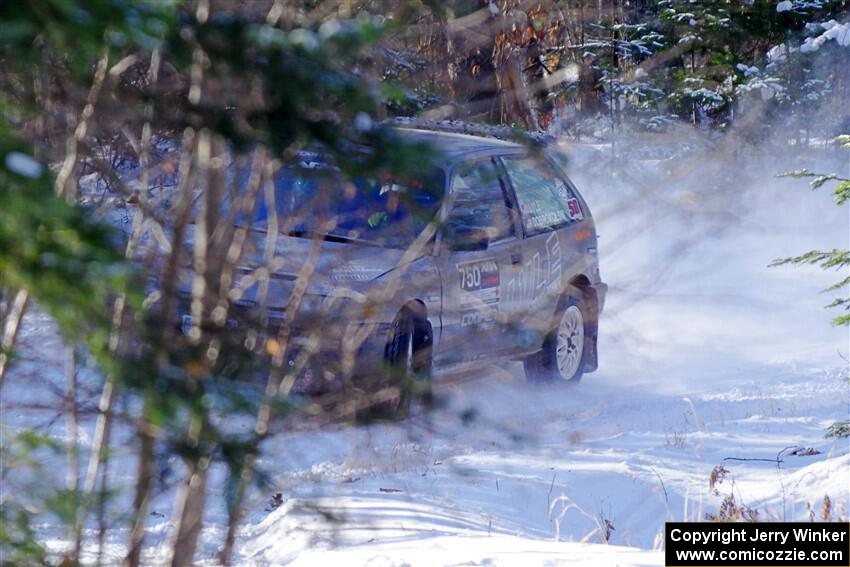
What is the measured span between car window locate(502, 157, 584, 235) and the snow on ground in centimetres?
68

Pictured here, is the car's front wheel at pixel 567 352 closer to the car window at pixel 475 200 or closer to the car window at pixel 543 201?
the car window at pixel 543 201

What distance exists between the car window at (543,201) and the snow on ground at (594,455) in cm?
68

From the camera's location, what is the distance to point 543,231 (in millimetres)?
8633

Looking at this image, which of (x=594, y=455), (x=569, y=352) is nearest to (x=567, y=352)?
(x=569, y=352)

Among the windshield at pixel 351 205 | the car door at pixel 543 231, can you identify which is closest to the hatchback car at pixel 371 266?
the windshield at pixel 351 205

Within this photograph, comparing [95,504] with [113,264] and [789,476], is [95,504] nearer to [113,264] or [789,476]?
[113,264]

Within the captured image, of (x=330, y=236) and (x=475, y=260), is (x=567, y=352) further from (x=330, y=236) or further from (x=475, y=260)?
(x=330, y=236)

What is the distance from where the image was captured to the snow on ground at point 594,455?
3.32m

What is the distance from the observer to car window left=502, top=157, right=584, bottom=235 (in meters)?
8.30

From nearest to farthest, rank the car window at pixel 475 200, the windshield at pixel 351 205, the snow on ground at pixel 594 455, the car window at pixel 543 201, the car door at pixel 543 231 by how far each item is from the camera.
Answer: the windshield at pixel 351 205 → the snow on ground at pixel 594 455 → the car window at pixel 475 200 → the car door at pixel 543 231 → the car window at pixel 543 201

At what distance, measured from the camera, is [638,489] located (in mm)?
6422

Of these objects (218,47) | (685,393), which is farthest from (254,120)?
(685,393)

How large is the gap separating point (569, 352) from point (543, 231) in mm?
1046

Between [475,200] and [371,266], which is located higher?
[475,200]
